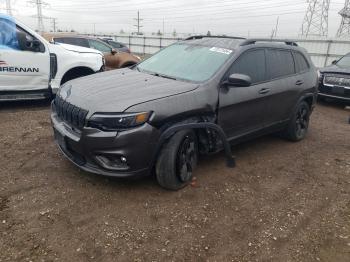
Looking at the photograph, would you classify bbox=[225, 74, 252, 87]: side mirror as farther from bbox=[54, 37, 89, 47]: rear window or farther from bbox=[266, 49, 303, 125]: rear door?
bbox=[54, 37, 89, 47]: rear window

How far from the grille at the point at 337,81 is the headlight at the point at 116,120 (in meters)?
7.62

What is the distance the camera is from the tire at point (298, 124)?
5.73 m

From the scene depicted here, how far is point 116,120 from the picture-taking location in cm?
334

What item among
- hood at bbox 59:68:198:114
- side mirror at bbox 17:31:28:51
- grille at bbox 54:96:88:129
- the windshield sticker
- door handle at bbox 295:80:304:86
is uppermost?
the windshield sticker

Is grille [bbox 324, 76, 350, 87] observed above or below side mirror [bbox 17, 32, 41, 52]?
below

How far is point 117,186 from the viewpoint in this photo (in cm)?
382

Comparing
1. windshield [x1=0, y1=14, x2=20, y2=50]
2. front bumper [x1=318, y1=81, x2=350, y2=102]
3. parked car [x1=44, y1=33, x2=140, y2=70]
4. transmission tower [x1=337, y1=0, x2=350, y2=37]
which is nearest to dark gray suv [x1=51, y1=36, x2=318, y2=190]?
windshield [x1=0, y1=14, x2=20, y2=50]

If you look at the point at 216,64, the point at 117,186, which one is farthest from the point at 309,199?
the point at 117,186

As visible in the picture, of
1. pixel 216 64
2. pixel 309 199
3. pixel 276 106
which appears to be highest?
pixel 216 64

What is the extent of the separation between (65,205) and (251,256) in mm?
1865

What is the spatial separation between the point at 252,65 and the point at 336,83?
5.72 meters

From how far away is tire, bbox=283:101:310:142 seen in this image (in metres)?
5.73

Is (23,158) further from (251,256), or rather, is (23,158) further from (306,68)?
(306,68)

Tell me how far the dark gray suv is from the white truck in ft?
8.48
